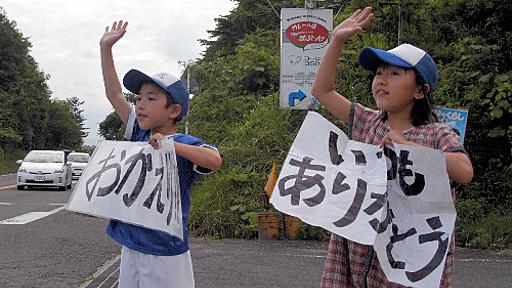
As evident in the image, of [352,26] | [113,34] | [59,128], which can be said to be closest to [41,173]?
[113,34]

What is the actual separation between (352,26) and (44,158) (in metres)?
21.2

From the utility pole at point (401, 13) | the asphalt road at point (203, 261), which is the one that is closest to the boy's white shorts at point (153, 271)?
the asphalt road at point (203, 261)

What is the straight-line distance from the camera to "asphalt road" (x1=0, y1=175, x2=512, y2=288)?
7.28 metres

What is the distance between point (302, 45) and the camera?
12.2 m

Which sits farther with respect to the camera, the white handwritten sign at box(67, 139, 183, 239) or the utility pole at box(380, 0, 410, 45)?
the utility pole at box(380, 0, 410, 45)

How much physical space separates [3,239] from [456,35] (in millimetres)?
9551

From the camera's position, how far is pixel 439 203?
A: 2.71 metres

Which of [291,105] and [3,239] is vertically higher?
[291,105]

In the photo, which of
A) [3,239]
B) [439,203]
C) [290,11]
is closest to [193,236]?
[3,239]

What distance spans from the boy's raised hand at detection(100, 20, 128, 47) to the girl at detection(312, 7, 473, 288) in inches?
49.4

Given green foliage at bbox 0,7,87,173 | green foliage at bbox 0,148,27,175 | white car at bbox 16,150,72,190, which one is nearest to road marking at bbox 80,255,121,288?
white car at bbox 16,150,72,190

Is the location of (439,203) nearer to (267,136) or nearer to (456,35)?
(267,136)

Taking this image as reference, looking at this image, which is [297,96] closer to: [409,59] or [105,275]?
[105,275]

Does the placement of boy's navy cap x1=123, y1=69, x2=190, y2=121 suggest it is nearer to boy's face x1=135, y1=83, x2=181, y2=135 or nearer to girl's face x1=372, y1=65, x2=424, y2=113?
boy's face x1=135, y1=83, x2=181, y2=135
